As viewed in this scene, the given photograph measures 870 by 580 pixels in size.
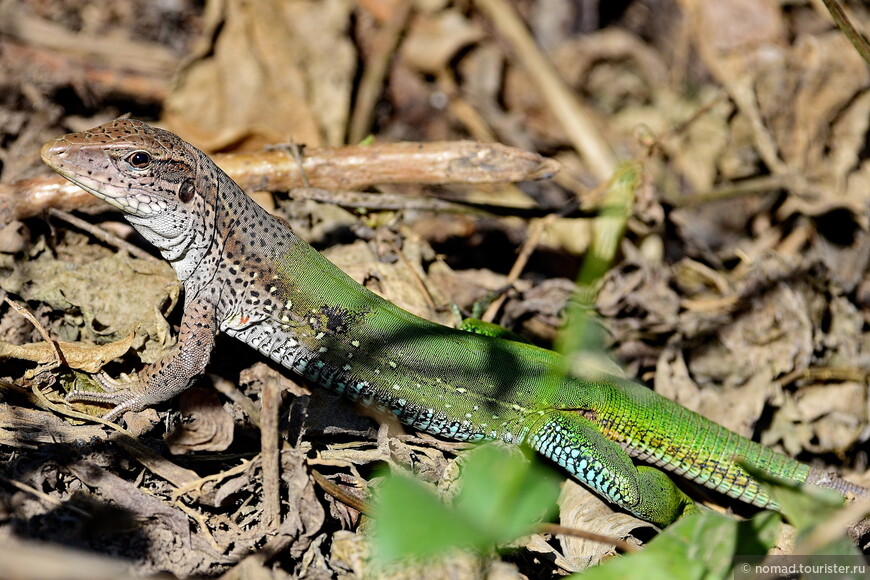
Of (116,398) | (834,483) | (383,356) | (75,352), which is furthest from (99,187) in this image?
(834,483)

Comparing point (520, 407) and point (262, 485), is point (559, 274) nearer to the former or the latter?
point (520, 407)

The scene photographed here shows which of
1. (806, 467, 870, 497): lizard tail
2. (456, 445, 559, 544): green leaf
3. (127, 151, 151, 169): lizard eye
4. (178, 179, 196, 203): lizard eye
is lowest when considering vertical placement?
(806, 467, 870, 497): lizard tail

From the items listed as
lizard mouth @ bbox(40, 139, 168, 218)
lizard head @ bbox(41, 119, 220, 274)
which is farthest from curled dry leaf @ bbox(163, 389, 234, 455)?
lizard mouth @ bbox(40, 139, 168, 218)

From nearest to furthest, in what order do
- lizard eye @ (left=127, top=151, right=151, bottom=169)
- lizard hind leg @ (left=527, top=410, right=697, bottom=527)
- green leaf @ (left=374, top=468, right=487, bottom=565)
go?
green leaf @ (left=374, top=468, right=487, bottom=565) < lizard eye @ (left=127, top=151, right=151, bottom=169) < lizard hind leg @ (left=527, top=410, right=697, bottom=527)

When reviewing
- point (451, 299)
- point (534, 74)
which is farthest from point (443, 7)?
point (451, 299)

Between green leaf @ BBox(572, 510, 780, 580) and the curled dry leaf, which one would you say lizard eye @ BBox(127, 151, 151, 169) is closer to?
the curled dry leaf

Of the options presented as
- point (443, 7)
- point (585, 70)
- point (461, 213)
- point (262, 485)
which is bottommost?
point (262, 485)

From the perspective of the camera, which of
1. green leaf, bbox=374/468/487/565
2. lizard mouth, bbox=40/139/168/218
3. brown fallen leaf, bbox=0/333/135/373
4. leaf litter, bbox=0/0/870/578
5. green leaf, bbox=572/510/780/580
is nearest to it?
green leaf, bbox=374/468/487/565
